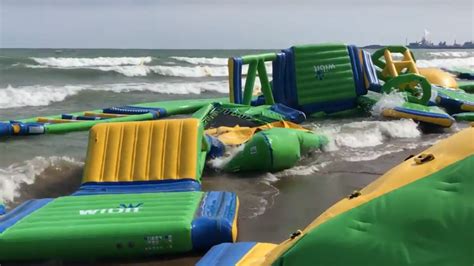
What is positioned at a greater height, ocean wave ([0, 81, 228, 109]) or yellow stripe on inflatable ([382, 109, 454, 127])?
yellow stripe on inflatable ([382, 109, 454, 127])

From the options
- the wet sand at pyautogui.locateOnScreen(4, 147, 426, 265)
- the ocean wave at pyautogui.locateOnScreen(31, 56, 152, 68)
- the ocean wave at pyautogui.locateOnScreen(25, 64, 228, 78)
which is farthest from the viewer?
the ocean wave at pyautogui.locateOnScreen(31, 56, 152, 68)

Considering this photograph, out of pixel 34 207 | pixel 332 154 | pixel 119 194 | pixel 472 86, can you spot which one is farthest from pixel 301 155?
pixel 472 86

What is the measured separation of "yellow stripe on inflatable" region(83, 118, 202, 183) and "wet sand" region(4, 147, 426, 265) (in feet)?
2.20

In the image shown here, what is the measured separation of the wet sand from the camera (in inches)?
175

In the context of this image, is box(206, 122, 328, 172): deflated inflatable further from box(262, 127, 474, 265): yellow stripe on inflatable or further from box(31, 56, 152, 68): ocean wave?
box(31, 56, 152, 68): ocean wave

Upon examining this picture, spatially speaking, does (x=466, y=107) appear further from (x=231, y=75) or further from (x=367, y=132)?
(x=231, y=75)

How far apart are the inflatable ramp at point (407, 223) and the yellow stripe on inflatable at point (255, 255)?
57 centimetres

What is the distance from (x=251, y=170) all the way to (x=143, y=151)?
4.93ft

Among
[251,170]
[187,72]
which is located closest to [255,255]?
[251,170]

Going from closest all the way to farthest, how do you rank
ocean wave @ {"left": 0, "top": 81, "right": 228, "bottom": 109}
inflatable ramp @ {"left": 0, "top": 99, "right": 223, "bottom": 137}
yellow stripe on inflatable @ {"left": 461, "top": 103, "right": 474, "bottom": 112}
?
inflatable ramp @ {"left": 0, "top": 99, "right": 223, "bottom": 137}
yellow stripe on inflatable @ {"left": 461, "top": 103, "right": 474, "bottom": 112}
ocean wave @ {"left": 0, "top": 81, "right": 228, "bottom": 109}

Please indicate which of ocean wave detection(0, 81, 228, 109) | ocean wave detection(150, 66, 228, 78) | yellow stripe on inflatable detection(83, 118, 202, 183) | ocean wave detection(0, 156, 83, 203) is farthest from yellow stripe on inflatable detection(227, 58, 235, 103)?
ocean wave detection(150, 66, 228, 78)

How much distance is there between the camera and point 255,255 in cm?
331

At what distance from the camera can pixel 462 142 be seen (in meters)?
2.53

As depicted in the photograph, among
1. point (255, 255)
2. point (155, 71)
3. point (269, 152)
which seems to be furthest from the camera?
point (155, 71)
